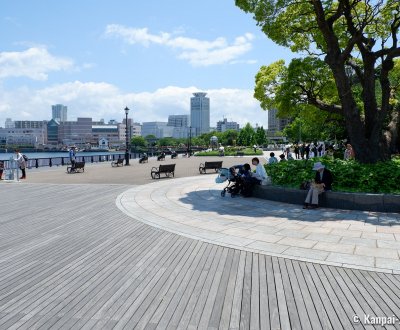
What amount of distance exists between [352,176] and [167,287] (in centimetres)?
843

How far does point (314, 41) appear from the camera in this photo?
16688 millimetres

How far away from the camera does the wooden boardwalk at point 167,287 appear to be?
4.34 metres

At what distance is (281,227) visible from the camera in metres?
8.82

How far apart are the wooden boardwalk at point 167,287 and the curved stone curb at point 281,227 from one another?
0.47 m

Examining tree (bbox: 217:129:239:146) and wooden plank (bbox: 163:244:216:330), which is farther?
tree (bbox: 217:129:239:146)

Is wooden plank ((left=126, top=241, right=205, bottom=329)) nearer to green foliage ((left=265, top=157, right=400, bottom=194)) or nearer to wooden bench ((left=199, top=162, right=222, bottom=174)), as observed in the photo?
green foliage ((left=265, top=157, right=400, bottom=194))

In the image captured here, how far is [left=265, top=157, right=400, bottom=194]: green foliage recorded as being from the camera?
10.9 meters

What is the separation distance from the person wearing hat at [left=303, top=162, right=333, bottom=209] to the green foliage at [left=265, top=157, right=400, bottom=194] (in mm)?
551

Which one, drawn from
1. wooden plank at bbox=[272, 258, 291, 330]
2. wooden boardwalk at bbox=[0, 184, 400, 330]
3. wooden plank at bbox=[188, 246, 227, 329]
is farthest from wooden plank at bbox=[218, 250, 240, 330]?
wooden plank at bbox=[272, 258, 291, 330]

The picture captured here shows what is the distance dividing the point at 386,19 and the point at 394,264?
13.2 metres

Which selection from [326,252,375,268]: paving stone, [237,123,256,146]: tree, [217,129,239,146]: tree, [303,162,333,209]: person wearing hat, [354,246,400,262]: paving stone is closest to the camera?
[326,252,375,268]: paving stone

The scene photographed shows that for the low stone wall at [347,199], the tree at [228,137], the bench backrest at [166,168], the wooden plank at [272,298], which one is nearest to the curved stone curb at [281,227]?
the low stone wall at [347,199]

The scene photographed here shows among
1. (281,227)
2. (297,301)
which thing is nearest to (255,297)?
(297,301)

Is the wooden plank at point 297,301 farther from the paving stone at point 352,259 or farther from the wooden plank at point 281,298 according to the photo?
the paving stone at point 352,259
